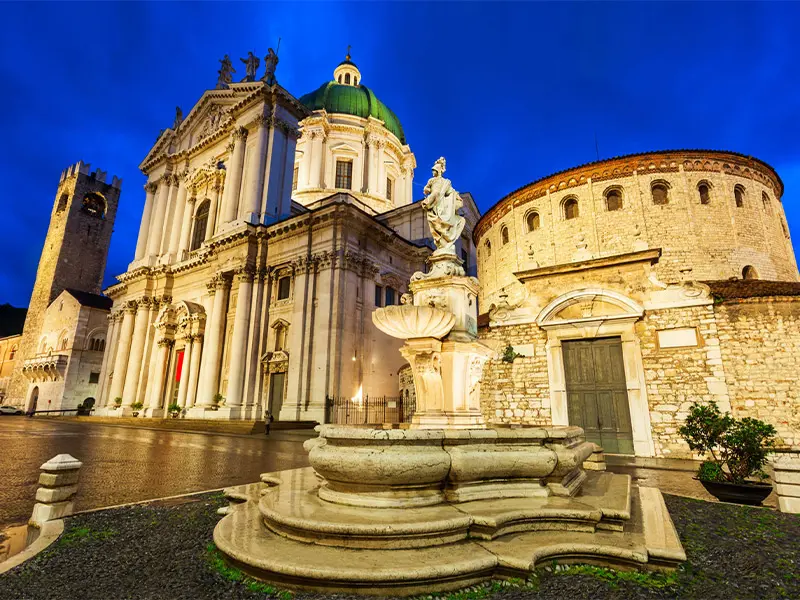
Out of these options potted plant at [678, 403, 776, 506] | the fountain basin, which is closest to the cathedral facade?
the fountain basin

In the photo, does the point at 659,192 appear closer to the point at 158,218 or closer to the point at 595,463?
the point at 595,463

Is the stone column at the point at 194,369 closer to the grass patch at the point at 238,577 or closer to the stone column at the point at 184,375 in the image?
the stone column at the point at 184,375

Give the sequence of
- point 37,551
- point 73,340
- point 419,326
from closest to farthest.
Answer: point 37,551, point 419,326, point 73,340

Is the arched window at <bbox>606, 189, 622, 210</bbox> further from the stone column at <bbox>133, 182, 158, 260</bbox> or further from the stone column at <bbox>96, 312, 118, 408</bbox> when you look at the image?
the stone column at <bbox>96, 312, 118, 408</bbox>

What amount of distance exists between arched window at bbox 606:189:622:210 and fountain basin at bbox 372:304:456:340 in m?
18.9

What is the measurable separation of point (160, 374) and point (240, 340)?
801cm

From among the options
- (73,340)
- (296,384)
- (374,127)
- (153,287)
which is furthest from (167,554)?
(73,340)

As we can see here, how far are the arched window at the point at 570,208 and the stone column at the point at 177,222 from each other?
24823mm

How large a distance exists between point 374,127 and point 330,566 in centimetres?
3451

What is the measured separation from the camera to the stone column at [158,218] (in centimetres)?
3048

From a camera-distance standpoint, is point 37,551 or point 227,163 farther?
point 227,163

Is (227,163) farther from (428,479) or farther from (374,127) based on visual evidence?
(428,479)

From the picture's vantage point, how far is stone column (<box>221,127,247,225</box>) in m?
25.1

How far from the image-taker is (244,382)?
21.7m
